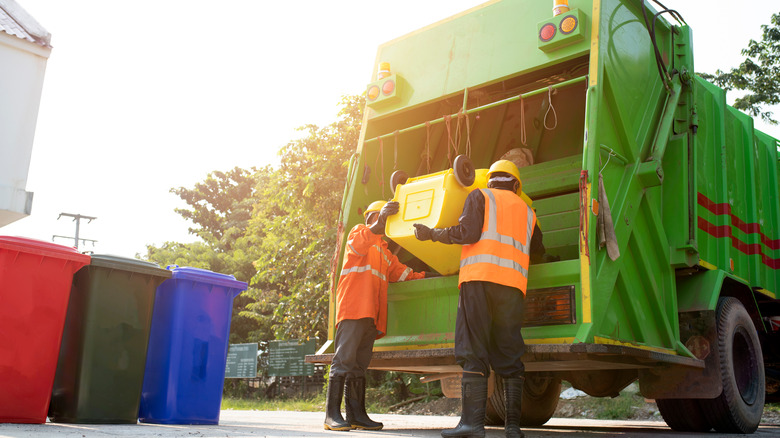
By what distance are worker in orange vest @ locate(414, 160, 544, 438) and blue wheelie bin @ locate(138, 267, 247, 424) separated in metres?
1.94

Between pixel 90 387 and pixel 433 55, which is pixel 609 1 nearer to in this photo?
pixel 433 55

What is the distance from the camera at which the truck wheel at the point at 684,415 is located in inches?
196

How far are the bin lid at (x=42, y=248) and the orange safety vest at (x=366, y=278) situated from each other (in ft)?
5.55

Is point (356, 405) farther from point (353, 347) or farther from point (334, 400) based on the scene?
point (353, 347)

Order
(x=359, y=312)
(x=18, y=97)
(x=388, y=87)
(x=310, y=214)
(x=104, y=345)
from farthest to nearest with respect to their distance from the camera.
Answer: (x=310, y=214) → (x=18, y=97) → (x=388, y=87) → (x=359, y=312) → (x=104, y=345)

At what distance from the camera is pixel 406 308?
4.84 meters

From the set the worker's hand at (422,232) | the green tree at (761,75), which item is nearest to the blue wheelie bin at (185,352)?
the worker's hand at (422,232)

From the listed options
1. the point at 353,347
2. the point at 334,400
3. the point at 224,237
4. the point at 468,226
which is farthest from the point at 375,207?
the point at 224,237

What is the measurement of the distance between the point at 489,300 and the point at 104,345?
248 cm

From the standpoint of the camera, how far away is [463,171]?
441 cm

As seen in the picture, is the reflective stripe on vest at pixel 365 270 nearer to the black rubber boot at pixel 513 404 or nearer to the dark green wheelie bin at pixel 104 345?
the black rubber boot at pixel 513 404

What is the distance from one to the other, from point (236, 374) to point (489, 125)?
11978 mm

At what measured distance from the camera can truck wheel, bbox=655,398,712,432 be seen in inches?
196

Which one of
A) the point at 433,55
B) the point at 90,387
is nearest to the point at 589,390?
the point at 433,55
